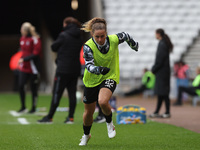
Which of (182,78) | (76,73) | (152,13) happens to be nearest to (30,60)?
(76,73)

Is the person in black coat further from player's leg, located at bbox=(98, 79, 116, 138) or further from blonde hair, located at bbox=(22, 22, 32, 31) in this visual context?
player's leg, located at bbox=(98, 79, 116, 138)

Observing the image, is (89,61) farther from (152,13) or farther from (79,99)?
(152,13)

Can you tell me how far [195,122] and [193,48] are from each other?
12.9m

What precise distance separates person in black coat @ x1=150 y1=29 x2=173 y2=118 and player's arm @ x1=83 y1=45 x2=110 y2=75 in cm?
566

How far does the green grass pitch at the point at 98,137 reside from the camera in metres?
7.22

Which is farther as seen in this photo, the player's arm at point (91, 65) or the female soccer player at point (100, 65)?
the female soccer player at point (100, 65)

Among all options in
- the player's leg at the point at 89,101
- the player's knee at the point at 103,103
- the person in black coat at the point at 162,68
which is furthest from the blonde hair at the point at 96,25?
the person in black coat at the point at 162,68

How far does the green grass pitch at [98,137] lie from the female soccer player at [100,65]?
1.24ft

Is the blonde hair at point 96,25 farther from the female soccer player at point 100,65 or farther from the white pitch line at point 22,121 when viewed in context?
the white pitch line at point 22,121

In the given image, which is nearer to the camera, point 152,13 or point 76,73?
point 76,73

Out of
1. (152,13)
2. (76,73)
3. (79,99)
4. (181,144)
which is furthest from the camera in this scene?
(152,13)

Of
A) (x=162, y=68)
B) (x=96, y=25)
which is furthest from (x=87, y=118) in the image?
(x=162, y=68)

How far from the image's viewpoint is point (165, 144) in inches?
293

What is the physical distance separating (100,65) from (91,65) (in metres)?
0.40
